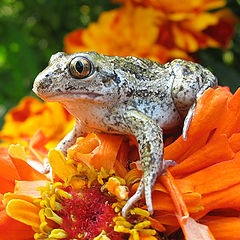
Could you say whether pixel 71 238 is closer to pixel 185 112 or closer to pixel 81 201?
pixel 81 201

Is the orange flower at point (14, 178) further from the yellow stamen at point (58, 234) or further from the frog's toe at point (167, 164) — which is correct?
→ the frog's toe at point (167, 164)

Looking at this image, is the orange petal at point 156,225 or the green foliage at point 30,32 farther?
the green foliage at point 30,32

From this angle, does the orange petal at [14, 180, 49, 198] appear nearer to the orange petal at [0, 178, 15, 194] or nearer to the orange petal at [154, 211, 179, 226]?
the orange petal at [0, 178, 15, 194]

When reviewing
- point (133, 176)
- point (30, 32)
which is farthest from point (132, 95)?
point (30, 32)

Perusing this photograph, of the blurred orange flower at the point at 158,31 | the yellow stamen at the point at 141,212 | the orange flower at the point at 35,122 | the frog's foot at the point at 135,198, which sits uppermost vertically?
the blurred orange flower at the point at 158,31

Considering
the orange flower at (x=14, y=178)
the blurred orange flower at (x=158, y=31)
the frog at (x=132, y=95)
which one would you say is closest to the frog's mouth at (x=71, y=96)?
the frog at (x=132, y=95)

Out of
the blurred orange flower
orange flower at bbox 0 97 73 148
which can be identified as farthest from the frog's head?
the blurred orange flower
